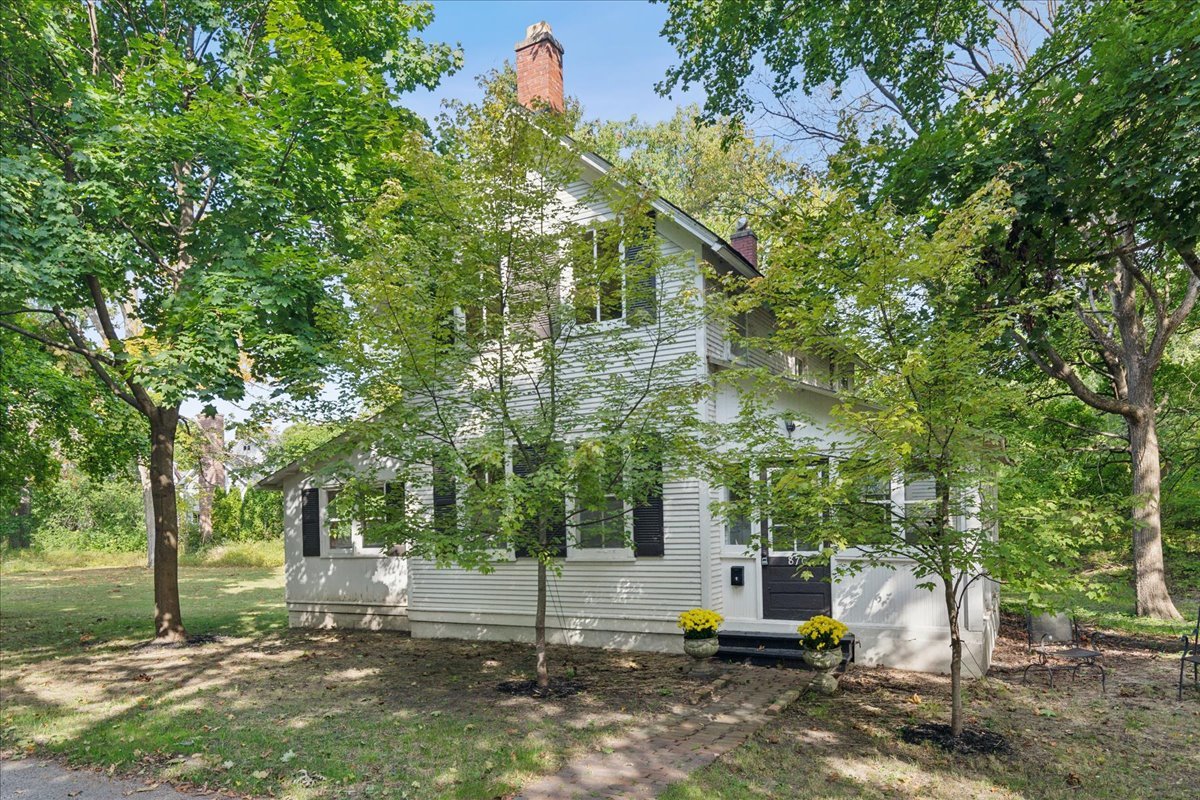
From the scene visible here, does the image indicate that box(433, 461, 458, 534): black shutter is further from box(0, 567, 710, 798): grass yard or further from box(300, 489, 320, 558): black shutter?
box(300, 489, 320, 558): black shutter

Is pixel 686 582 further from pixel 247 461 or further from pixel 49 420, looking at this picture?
pixel 247 461

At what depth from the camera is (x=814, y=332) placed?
6363mm

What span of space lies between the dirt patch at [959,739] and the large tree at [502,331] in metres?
3.73

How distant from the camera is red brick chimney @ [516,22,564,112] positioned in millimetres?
12508

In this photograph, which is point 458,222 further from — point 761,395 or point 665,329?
point 761,395

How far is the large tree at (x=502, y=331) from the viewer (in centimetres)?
811

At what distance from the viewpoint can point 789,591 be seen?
10.6 meters

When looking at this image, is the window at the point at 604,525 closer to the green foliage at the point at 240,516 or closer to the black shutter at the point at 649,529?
the black shutter at the point at 649,529

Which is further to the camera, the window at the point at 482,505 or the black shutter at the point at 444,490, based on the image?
the black shutter at the point at 444,490

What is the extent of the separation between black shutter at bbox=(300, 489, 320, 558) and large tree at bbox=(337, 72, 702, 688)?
6.08 m

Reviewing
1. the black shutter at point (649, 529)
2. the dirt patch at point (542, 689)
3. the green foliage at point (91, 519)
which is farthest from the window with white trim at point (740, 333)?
the green foliage at point (91, 519)

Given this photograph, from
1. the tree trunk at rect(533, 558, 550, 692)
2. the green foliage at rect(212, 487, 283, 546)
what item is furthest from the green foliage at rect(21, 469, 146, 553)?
the tree trunk at rect(533, 558, 550, 692)

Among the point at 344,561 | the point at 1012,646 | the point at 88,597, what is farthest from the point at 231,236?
the point at 88,597

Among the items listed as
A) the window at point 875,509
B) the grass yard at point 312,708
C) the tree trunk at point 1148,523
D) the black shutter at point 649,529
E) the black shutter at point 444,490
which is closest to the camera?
the grass yard at point 312,708
